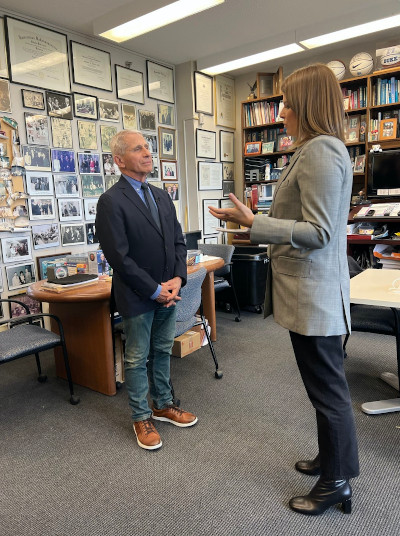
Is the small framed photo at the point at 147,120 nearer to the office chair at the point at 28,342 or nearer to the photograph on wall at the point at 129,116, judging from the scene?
the photograph on wall at the point at 129,116

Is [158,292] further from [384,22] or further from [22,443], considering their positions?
[384,22]

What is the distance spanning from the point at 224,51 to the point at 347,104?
4.78 ft

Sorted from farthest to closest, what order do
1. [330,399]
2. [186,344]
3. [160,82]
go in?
[160,82]
[186,344]
[330,399]

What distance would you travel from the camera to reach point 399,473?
5.55 feet

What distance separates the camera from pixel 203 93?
187 inches

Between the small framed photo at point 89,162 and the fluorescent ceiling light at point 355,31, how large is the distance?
7.63 feet

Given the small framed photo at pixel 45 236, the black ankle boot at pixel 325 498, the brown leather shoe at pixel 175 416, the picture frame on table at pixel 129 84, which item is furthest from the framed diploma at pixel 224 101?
the black ankle boot at pixel 325 498

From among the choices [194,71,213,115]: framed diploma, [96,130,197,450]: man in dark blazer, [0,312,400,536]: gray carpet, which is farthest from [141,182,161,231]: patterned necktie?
[194,71,213,115]: framed diploma

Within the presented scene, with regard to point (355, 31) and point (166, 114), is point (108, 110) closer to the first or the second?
point (166, 114)

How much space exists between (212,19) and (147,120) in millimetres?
1262

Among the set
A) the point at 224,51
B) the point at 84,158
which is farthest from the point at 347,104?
the point at 84,158

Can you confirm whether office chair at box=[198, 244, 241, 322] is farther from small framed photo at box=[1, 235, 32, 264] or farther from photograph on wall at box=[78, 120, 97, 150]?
small framed photo at box=[1, 235, 32, 264]

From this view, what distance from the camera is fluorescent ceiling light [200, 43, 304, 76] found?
13.0 ft

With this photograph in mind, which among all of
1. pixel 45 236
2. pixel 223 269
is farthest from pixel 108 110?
pixel 223 269
